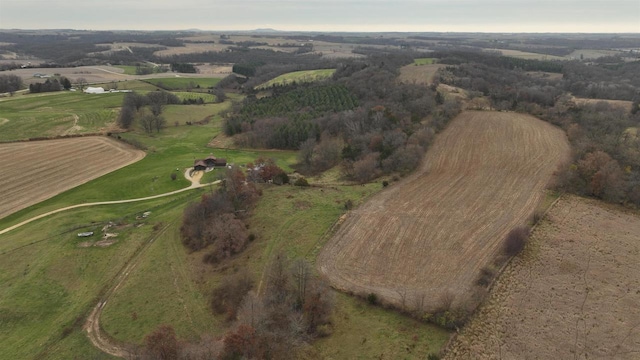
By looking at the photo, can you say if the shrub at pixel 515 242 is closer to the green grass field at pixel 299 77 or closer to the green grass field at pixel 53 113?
the green grass field at pixel 53 113

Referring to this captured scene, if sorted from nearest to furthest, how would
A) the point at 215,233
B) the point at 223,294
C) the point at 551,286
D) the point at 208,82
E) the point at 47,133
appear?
the point at 551,286, the point at 223,294, the point at 215,233, the point at 47,133, the point at 208,82

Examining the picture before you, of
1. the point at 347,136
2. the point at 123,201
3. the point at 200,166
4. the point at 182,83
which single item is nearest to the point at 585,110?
the point at 347,136

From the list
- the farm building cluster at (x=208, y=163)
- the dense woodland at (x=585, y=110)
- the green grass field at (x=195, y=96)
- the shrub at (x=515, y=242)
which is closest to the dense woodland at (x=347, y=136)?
the dense woodland at (x=585, y=110)

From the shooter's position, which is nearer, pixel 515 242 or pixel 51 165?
pixel 515 242

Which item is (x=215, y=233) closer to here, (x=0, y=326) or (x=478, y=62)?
(x=0, y=326)

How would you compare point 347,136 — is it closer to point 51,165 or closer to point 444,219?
point 444,219

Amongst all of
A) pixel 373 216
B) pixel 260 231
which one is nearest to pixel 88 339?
pixel 260 231
